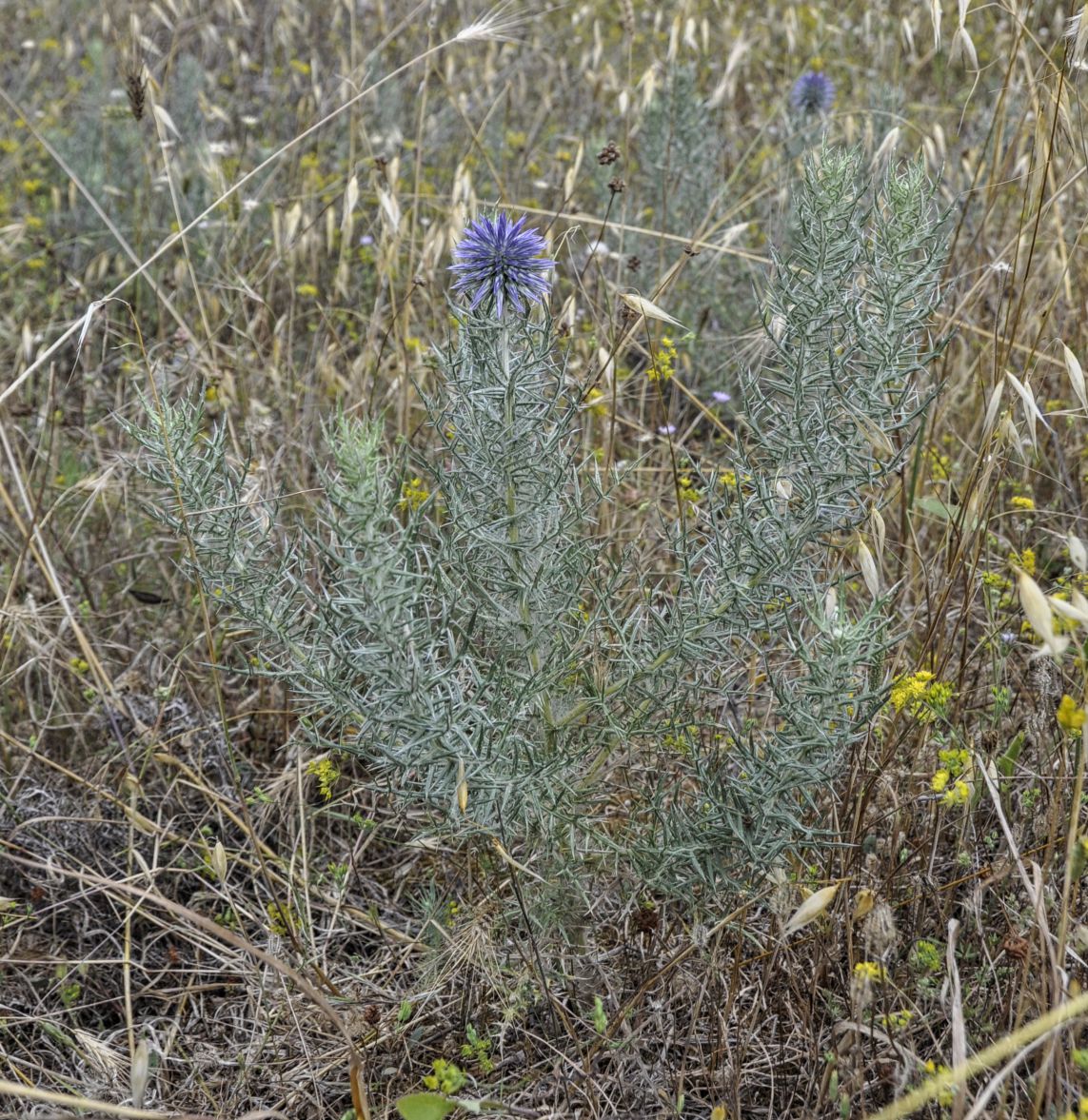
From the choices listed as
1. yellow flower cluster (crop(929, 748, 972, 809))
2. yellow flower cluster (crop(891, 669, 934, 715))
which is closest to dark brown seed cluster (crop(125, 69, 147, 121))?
yellow flower cluster (crop(891, 669, 934, 715))

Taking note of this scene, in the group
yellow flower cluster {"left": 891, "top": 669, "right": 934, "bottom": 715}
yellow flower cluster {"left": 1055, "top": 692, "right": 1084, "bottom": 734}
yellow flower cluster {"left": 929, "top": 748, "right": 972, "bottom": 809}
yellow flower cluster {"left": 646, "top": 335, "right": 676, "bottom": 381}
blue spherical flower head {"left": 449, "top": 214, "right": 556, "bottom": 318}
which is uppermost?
blue spherical flower head {"left": 449, "top": 214, "right": 556, "bottom": 318}

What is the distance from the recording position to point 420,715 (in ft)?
5.21

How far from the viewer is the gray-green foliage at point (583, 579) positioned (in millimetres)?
1595

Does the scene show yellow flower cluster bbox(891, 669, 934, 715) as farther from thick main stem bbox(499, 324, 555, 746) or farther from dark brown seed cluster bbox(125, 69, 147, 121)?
dark brown seed cluster bbox(125, 69, 147, 121)

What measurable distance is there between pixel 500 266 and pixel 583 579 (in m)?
0.49

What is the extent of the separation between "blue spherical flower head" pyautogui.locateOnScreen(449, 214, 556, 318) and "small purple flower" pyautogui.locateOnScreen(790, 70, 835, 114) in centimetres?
282

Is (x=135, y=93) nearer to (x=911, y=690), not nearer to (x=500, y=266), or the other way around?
(x=500, y=266)

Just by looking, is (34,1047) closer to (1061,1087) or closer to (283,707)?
(283,707)

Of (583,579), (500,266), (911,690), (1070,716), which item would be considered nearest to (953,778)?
(911,690)

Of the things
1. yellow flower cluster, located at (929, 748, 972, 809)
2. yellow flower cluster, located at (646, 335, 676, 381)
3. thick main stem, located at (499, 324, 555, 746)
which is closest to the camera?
thick main stem, located at (499, 324, 555, 746)

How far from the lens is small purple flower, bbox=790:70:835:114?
4.01m

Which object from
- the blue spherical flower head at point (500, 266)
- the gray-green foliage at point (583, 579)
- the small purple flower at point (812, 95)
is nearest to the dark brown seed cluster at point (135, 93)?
the gray-green foliage at point (583, 579)

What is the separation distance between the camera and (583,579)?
5.62 feet

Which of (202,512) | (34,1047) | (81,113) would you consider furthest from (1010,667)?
(81,113)
